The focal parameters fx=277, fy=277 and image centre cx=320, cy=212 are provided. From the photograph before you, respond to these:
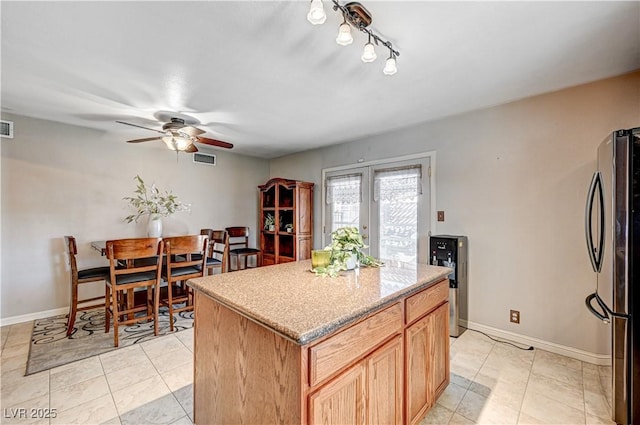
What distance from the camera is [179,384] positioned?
2135 millimetres

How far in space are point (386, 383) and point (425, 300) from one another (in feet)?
1.82

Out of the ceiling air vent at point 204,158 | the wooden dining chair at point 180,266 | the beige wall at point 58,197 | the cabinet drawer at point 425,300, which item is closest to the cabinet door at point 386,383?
the cabinet drawer at point 425,300

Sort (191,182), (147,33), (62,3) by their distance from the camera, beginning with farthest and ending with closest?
(191,182), (147,33), (62,3)

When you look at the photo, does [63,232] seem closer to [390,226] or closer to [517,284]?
[390,226]

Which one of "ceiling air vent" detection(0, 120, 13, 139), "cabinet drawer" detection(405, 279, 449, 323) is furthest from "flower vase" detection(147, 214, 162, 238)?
"cabinet drawer" detection(405, 279, 449, 323)

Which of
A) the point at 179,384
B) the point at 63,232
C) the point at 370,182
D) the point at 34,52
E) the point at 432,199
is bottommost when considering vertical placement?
the point at 179,384

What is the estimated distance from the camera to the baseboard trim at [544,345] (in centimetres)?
238

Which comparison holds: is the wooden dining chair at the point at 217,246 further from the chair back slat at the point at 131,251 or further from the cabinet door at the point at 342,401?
the cabinet door at the point at 342,401

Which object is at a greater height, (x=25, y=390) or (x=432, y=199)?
(x=432, y=199)

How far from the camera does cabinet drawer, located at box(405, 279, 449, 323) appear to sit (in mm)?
1562

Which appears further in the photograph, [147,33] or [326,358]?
[147,33]

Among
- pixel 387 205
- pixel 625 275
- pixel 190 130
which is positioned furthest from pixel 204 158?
pixel 625 275

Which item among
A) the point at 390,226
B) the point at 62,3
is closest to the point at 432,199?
the point at 390,226

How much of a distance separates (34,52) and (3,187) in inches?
86.0
